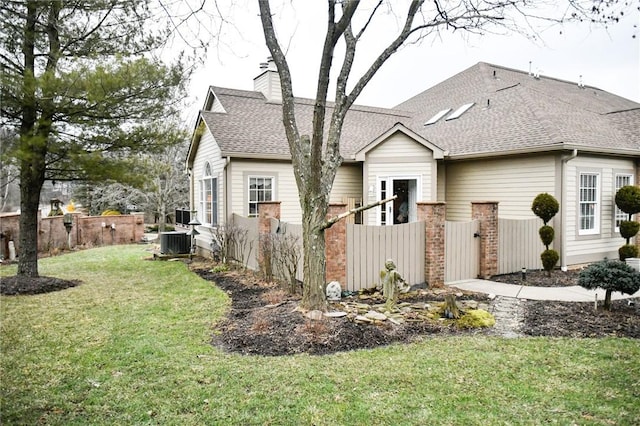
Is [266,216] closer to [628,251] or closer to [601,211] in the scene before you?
[601,211]

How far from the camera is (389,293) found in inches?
271

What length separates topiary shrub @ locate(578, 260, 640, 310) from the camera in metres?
6.40

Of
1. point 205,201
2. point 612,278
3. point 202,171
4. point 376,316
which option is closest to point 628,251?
point 612,278

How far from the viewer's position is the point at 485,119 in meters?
13.6

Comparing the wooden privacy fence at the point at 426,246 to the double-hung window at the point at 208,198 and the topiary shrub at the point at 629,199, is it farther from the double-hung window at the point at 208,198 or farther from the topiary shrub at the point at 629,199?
the double-hung window at the point at 208,198

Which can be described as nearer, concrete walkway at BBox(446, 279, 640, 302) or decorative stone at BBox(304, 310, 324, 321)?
decorative stone at BBox(304, 310, 324, 321)

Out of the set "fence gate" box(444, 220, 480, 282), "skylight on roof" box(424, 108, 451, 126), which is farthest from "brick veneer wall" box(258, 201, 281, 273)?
"skylight on roof" box(424, 108, 451, 126)

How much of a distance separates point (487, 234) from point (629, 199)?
4.49 m

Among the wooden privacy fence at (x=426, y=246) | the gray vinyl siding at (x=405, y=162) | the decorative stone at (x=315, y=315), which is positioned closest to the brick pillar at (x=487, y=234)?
the wooden privacy fence at (x=426, y=246)

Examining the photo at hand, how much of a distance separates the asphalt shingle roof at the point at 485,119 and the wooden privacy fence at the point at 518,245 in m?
1.98

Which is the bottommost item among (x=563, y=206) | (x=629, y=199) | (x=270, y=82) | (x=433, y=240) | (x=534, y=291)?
(x=534, y=291)

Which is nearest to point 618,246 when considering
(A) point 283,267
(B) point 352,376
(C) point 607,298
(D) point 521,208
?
(D) point 521,208

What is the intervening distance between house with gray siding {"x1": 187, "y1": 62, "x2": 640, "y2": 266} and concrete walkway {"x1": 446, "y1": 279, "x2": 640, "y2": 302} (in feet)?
8.35

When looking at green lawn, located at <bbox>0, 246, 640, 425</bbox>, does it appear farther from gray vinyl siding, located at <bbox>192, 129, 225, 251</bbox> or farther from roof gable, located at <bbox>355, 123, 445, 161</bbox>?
roof gable, located at <bbox>355, 123, 445, 161</bbox>
